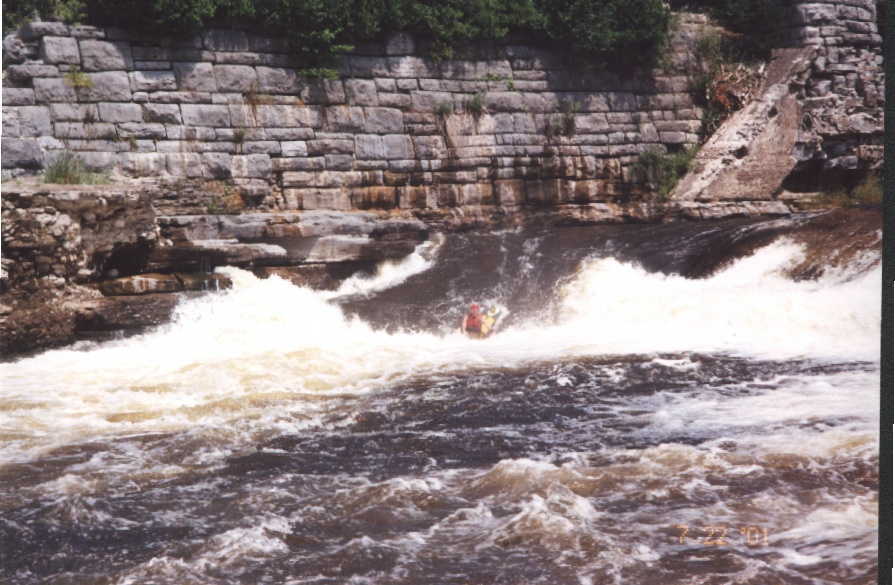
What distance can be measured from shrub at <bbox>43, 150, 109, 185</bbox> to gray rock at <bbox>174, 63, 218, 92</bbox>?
6.01 feet

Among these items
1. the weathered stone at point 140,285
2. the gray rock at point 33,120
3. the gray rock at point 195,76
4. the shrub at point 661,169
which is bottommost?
the weathered stone at point 140,285

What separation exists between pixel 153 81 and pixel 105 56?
68 cm

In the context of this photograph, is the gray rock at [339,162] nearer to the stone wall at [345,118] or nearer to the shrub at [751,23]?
the stone wall at [345,118]

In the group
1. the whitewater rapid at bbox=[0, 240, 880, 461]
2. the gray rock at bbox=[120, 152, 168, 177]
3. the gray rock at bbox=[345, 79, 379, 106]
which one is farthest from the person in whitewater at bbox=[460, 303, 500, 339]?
the gray rock at bbox=[120, 152, 168, 177]

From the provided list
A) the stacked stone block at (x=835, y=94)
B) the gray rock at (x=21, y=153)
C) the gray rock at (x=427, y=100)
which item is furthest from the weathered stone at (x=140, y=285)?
the stacked stone block at (x=835, y=94)

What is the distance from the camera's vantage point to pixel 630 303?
37.4 ft

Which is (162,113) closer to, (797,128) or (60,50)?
(60,50)

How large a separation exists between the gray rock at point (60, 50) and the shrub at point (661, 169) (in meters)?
8.54

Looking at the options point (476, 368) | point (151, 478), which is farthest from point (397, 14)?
point (151, 478)

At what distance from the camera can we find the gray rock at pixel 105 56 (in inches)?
521

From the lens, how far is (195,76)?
13.9 m

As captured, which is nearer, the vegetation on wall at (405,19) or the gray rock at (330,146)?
the vegetation on wall at (405,19)

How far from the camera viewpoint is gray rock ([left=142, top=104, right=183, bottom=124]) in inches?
532

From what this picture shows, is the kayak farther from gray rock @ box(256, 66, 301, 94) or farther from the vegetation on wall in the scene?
the vegetation on wall
